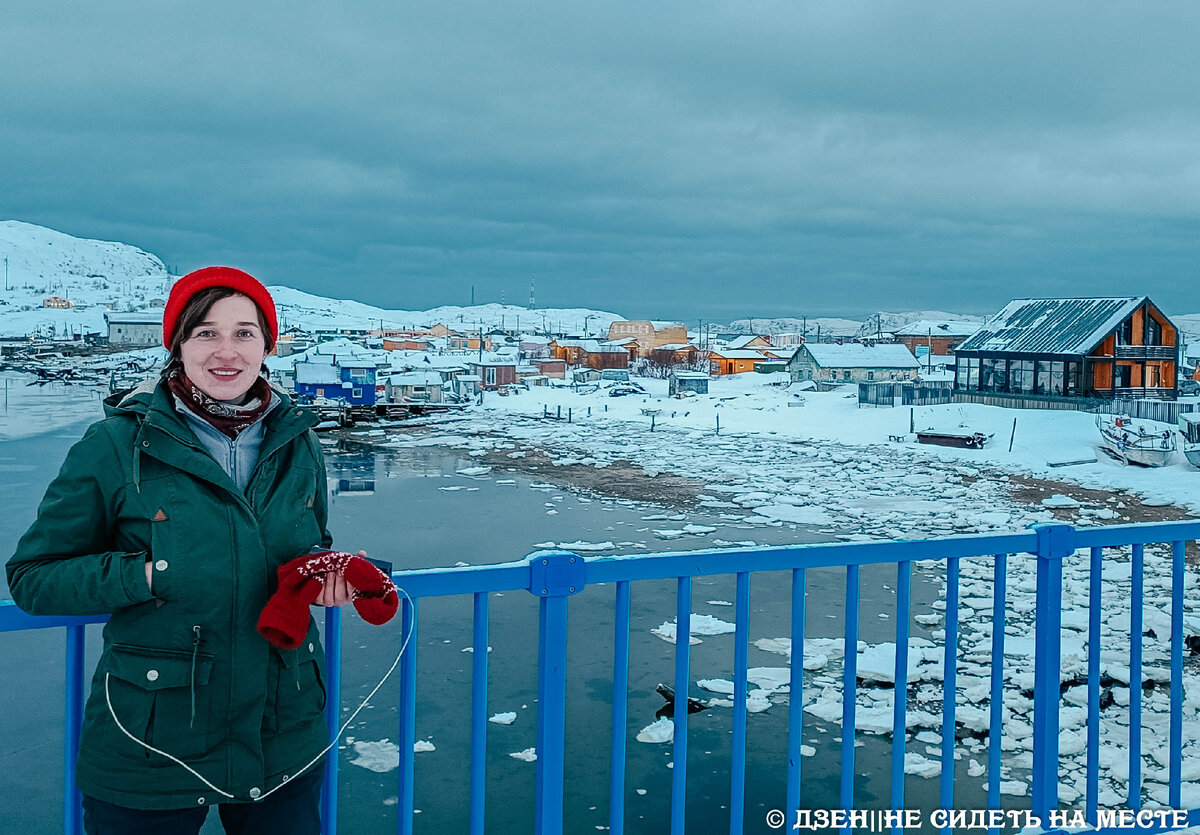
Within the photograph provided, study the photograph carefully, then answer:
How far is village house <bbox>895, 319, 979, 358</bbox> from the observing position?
7081 cm

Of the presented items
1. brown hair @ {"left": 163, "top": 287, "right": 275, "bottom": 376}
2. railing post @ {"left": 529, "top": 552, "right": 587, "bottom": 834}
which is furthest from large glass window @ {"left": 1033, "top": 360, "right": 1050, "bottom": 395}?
brown hair @ {"left": 163, "top": 287, "right": 275, "bottom": 376}

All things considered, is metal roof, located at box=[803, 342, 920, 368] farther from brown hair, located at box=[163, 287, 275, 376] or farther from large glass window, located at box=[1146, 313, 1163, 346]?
brown hair, located at box=[163, 287, 275, 376]

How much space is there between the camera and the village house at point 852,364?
175 feet

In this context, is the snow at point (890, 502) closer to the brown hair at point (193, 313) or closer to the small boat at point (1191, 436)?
the small boat at point (1191, 436)

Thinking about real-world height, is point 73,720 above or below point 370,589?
below

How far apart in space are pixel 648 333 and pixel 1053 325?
80.6 meters

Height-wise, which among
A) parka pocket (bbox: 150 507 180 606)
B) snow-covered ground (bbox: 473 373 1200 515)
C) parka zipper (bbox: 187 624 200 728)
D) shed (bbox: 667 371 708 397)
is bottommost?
snow-covered ground (bbox: 473 373 1200 515)

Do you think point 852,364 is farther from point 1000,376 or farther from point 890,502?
point 890,502

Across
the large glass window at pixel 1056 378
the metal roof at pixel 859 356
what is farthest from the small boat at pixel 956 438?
the metal roof at pixel 859 356

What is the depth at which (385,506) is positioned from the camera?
772 inches

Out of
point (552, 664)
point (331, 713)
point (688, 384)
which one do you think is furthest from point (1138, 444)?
point (688, 384)

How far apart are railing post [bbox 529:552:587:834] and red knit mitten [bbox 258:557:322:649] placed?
Answer: 24.1 inches

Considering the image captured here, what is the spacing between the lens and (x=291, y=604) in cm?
176

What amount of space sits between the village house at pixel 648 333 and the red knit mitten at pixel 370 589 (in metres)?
90.7
